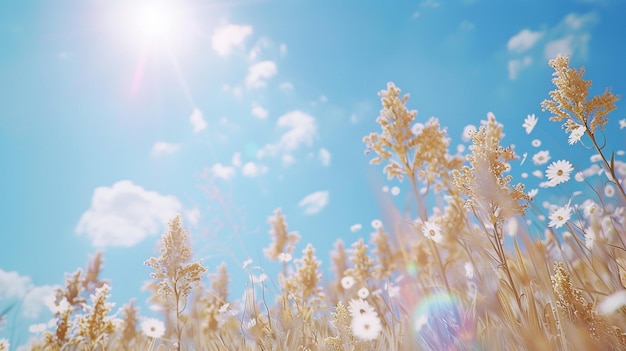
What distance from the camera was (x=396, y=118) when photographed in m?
5.62

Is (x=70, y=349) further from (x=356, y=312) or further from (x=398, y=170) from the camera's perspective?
(x=398, y=170)

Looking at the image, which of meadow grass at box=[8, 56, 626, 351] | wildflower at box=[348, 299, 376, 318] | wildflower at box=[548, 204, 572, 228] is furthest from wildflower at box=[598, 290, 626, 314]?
wildflower at box=[348, 299, 376, 318]

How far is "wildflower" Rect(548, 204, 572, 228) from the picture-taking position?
10.7 feet

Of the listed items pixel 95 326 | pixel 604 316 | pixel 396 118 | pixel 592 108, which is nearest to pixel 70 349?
pixel 95 326

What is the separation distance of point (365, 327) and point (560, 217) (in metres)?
2.23

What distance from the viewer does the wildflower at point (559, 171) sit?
3567 millimetres

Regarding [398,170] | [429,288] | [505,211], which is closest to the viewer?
[505,211]

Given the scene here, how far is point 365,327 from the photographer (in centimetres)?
252

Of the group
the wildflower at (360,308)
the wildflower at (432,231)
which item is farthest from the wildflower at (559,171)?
the wildflower at (360,308)

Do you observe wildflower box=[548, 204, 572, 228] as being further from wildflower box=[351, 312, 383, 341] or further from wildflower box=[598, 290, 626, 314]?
wildflower box=[351, 312, 383, 341]

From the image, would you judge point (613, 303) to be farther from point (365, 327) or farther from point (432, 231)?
point (432, 231)

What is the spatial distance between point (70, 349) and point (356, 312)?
2861 millimetres

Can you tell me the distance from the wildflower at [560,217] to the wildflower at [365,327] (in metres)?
1.95

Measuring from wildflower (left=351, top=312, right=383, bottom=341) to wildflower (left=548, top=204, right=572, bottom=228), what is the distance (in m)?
1.95
